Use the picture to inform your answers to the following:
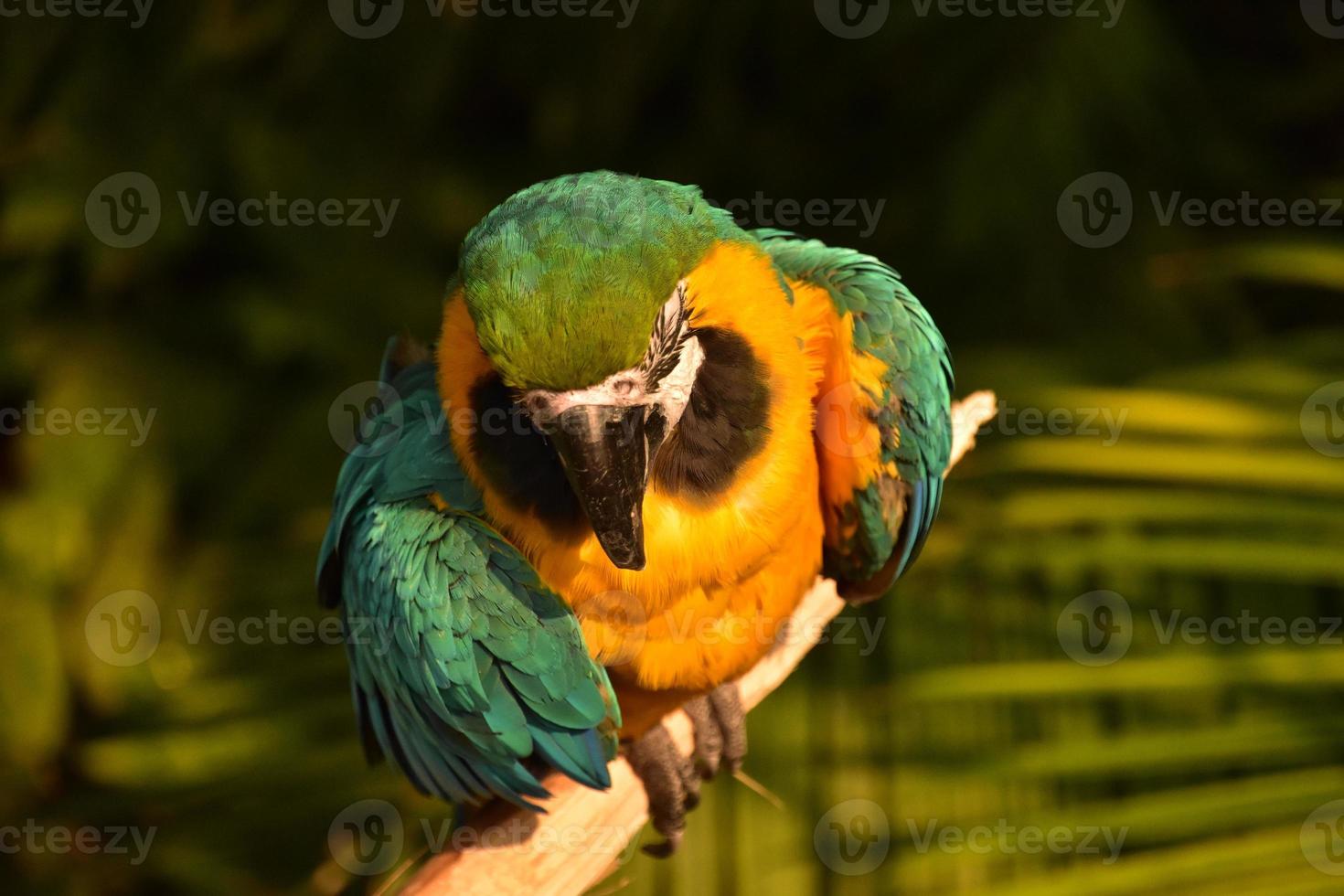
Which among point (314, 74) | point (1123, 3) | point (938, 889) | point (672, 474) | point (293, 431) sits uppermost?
point (314, 74)

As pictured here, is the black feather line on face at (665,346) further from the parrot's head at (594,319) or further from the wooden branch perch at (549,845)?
the wooden branch perch at (549,845)

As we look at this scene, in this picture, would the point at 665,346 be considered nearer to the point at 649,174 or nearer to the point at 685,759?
the point at 685,759

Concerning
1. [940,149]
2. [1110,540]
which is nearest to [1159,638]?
[1110,540]

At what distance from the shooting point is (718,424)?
5.81 feet

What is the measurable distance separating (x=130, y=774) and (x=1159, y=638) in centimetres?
246

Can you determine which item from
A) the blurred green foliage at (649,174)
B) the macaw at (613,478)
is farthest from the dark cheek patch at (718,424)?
the blurred green foliage at (649,174)

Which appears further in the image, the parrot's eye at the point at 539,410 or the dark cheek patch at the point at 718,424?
the dark cheek patch at the point at 718,424

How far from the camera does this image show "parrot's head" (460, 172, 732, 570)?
4.89ft

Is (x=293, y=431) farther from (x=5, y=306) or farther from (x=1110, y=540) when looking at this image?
(x=1110, y=540)

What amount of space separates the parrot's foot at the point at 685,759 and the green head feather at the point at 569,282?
909mm

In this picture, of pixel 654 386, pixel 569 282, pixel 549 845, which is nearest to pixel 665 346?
pixel 654 386

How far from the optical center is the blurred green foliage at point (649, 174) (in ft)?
8.29

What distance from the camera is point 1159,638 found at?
2436mm

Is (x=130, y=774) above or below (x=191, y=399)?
below
